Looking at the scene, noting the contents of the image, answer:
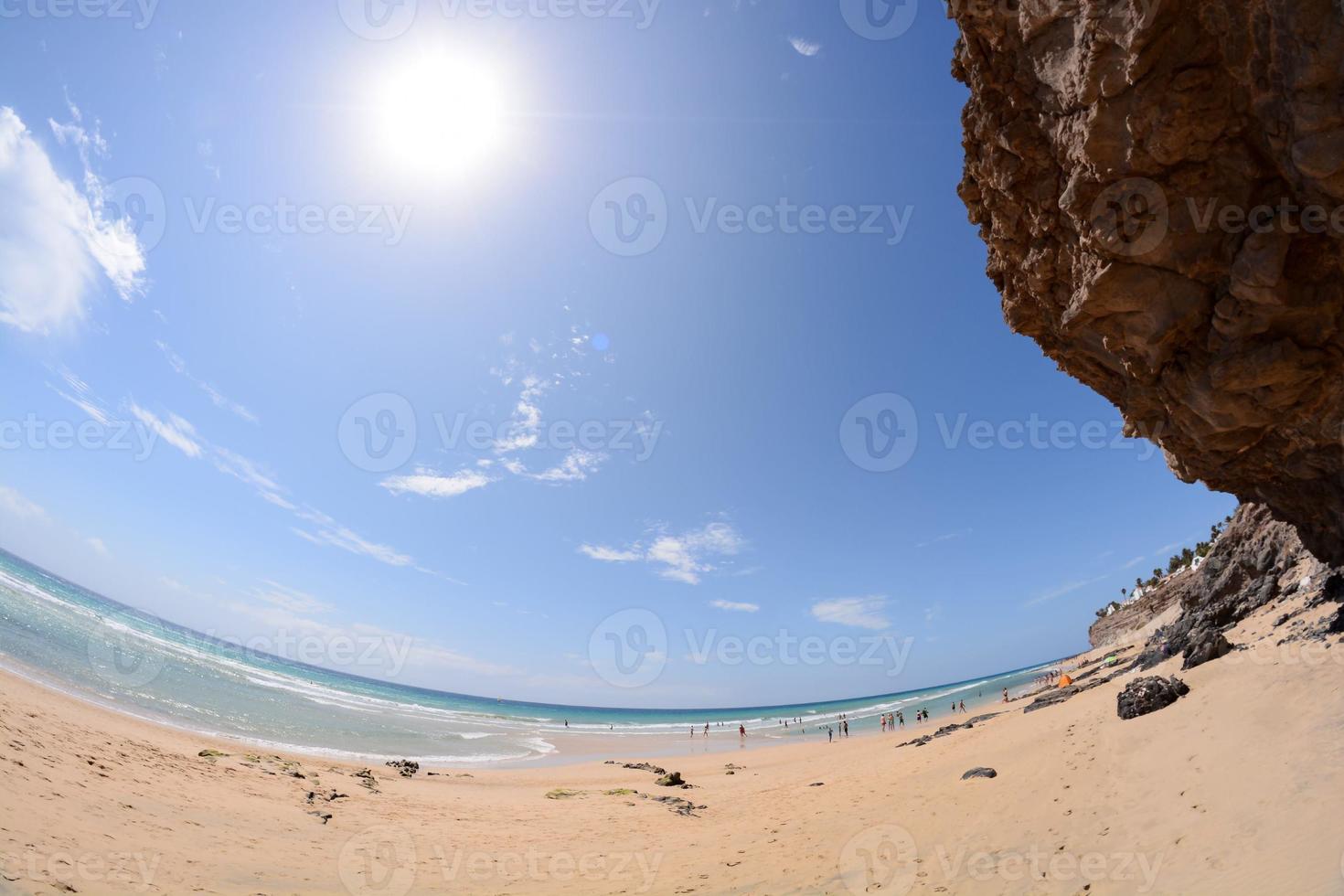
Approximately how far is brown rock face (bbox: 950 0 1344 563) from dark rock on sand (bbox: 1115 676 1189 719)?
599cm

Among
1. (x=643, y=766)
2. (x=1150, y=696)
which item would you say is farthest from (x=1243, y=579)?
(x=643, y=766)

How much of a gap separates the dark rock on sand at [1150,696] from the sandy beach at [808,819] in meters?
0.38

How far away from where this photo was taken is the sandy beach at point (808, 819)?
22.5 feet

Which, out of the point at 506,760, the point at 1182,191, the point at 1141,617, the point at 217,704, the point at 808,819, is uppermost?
the point at 1141,617

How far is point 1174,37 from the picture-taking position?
7012 mm

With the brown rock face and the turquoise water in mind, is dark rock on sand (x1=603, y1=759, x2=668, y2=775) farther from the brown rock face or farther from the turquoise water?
the brown rock face

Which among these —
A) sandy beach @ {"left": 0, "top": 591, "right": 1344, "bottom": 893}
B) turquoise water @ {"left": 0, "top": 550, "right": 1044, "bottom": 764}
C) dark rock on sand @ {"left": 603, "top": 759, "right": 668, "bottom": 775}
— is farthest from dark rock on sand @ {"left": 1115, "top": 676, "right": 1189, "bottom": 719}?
turquoise water @ {"left": 0, "top": 550, "right": 1044, "bottom": 764}

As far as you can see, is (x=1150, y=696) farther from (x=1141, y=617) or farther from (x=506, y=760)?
(x=1141, y=617)

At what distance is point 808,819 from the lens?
1348 centimetres

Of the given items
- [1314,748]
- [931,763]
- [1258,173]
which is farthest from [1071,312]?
[931,763]

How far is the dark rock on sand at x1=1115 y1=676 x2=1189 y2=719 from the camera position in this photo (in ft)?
40.5

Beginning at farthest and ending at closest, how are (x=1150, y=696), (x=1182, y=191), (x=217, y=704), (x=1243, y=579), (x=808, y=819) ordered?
1. (x=217, y=704)
2. (x=1243, y=579)
3. (x=808, y=819)
4. (x=1150, y=696)
5. (x=1182, y=191)

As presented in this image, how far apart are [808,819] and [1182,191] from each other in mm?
15629

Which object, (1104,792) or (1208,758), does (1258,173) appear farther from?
(1104,792)
